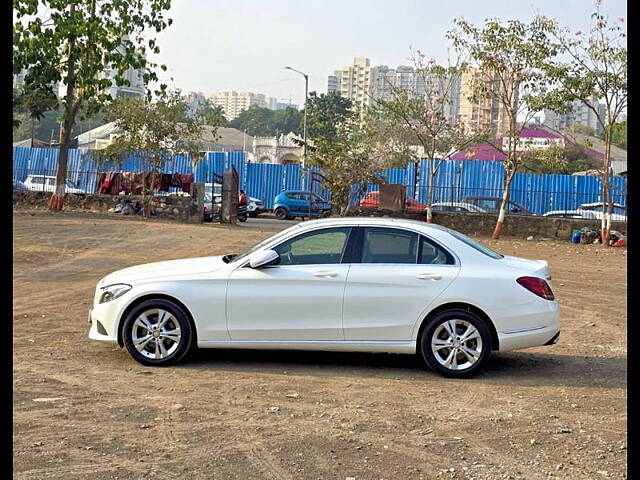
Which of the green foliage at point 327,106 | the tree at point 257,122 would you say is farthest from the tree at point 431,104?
the tree at point 257,122

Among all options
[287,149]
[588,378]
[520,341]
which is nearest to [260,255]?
[520,341]

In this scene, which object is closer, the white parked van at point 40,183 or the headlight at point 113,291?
the headlight at point 113,291

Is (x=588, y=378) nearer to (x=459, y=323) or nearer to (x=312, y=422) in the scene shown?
(x=459, y=323)

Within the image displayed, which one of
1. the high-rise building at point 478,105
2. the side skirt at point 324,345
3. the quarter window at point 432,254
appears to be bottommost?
the side skirt at point 324,345

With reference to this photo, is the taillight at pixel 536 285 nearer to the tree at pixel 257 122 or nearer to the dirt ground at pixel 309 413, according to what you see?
the dirt ground at pixel 309 413

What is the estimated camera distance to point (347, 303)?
344 inches

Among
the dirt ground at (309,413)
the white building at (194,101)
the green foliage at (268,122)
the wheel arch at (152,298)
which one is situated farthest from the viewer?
the green foliage at (268,122)

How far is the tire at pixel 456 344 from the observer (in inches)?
340

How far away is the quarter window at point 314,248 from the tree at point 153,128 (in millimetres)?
25802

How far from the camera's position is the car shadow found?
8773mm

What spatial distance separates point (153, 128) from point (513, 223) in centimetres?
1388

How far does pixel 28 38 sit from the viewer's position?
28.4 metres

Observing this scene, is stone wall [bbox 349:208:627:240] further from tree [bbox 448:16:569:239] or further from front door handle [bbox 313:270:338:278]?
front door handle [bbox 313:270:338:278]

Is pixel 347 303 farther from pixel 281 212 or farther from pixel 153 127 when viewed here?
pixel 281 212
